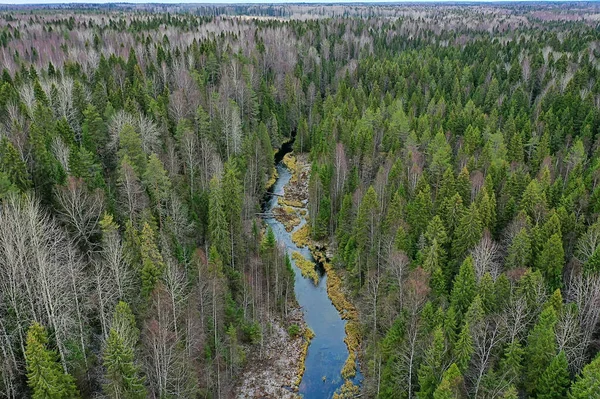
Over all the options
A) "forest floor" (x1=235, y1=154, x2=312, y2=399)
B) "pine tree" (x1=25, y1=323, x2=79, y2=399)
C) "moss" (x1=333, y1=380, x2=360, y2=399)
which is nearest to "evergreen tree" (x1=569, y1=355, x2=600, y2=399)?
"moss" (x1=333, y1=380, x2=360, y2=399)

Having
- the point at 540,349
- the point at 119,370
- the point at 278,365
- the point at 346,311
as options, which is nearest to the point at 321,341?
the point at 346,311

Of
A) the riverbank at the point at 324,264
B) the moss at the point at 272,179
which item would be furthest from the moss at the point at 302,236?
the moss at the point at 272,179

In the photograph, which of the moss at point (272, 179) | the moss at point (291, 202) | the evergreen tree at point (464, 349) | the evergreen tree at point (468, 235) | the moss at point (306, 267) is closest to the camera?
the evergreen tree at point (464, 349)

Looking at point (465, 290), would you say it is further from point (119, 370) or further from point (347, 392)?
point (119, 370)

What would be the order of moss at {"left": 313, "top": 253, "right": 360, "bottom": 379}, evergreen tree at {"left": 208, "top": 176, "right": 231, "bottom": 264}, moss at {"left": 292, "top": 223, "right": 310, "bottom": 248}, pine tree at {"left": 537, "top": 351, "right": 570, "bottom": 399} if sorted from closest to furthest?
1. pine tree at {"left": 537, "top": 351, "right": 570, "bottom": 399}
2. moss at {"left": 313, "top": 253, "right": 360, "bottom": 379}
3. evergreen tree at {"left": 208, "top": 176, "right": 231, "bottom": 264}
4. moss at {"left": 292, "top": 223, "right": 310, "bottom": 248}

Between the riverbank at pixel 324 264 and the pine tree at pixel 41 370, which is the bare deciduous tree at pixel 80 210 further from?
the riverbank at pixel 324 264

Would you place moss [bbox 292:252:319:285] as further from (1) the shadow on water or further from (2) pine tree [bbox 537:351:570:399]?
(2) pine tree [bbox 537:351:570:399]
